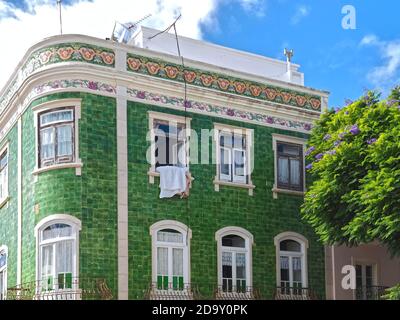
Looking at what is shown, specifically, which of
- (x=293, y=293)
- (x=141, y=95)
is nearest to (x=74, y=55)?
(x=141, y=95)

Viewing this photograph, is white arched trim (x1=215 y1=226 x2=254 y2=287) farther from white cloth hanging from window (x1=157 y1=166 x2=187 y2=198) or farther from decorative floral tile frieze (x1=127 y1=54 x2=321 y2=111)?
decorative floral tile frieze (x1=127 y1=54 x2=321 y2=111)

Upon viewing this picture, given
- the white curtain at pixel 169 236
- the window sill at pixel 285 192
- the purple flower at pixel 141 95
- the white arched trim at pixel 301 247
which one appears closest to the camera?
the white curtain at pixel 169 236

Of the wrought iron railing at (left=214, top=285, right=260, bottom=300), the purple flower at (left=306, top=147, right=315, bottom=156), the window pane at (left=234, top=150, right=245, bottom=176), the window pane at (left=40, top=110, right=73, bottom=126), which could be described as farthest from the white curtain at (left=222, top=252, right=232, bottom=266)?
the window pane at (left=40, top=110, right=73, bottom=126)

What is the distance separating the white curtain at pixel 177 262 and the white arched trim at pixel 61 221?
8.62 feet

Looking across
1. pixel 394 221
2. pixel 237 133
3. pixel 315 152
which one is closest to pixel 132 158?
pixel 237 133

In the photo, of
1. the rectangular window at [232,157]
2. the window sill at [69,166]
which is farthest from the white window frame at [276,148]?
the window sill at [69,166]

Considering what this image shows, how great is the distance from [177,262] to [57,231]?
3.10 metres

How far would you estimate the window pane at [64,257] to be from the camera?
21.5 meters

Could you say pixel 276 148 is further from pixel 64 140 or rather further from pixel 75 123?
pixel 64 140

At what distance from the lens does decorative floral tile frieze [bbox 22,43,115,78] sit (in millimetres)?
22266

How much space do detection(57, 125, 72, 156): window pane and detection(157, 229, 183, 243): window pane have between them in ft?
9.82

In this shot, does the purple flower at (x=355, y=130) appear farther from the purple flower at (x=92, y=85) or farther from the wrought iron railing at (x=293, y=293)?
the purple flower at (x=92, y=85)
